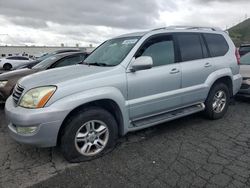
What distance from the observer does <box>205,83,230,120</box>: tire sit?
4.99m

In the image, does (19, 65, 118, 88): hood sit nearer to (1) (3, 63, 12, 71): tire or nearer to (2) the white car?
(2) the white car

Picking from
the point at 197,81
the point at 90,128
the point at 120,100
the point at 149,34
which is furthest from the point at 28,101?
the point at 197,81

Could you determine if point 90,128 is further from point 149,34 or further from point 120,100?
point 149,34

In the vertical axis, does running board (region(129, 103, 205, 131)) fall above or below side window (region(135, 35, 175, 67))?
below

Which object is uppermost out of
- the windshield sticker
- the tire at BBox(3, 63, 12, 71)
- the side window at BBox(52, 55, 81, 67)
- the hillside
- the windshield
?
the hillside

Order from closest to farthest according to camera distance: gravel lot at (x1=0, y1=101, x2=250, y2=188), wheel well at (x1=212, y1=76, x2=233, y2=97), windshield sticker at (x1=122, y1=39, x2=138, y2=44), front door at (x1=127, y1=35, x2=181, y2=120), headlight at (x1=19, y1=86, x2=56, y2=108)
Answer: gravel lot at (x1=0, y1=101, x2=250, y2=188), headlight at (x1=19, y1=86, x2=56, y2=108), front door at (x1=127, y1=35, x2=181, y2=120), windshield sticker at (x1=122, y1=39, x2=138, y2=44), wheel well at (x1=212, y1=76, x2=233, y2=97)

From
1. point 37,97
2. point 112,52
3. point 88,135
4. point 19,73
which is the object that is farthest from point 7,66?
point 88,135

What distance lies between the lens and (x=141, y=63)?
145 inches

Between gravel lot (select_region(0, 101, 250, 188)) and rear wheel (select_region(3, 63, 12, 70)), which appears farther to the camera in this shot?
rear wheel (select_region(3, 63, 12, 70))

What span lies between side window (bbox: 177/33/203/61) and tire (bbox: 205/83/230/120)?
31.1 inches

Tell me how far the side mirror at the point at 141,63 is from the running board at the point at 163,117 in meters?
0.85

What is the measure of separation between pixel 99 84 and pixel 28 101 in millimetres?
955

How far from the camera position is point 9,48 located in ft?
187

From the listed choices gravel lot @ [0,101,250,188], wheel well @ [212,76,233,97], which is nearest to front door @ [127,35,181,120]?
gravel lot @ [0,101,250,188]
